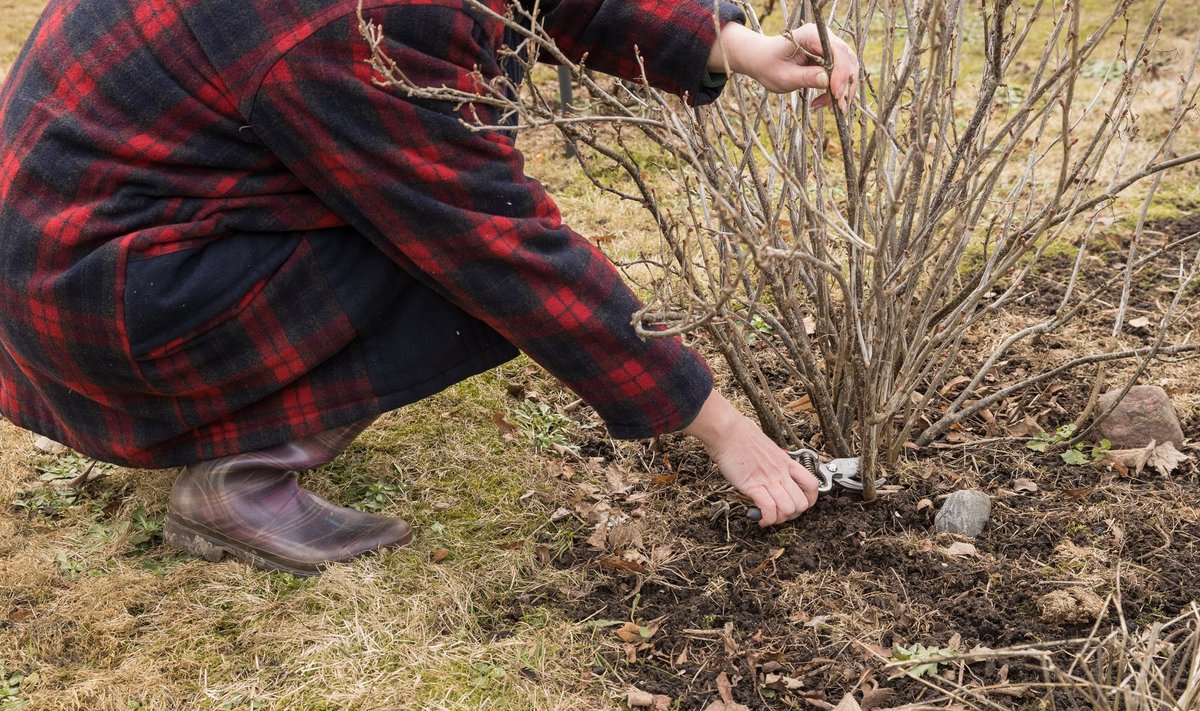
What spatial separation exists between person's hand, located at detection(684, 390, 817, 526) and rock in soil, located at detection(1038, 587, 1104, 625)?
52cm

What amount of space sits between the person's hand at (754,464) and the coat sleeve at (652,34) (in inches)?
27.6

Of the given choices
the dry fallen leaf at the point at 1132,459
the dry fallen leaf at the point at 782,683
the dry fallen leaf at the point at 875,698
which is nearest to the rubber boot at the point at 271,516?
the dry fallen leaf at the point at 782,683

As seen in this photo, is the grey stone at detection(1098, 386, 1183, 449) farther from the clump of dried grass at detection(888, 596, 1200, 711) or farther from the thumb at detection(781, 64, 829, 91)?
the thumb at detection(781, 64, 829, 91)

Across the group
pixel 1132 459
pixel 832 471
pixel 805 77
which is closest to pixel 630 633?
pixel 832 471

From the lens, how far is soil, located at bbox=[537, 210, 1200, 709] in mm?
2064

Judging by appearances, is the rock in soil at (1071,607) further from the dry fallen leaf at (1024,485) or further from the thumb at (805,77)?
the thumb at (805,77)

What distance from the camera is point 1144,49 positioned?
2096 mm

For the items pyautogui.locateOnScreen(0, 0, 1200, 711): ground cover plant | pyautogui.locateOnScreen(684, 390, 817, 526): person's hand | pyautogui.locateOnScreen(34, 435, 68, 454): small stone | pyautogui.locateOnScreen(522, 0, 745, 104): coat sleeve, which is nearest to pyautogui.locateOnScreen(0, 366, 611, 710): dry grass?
pyautogui.locateOnScreen(0, 0, 1200, 711): ground cover plant

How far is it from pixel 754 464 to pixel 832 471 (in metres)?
0.24

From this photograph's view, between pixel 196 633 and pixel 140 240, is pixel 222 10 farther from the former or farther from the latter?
pixel 196 633

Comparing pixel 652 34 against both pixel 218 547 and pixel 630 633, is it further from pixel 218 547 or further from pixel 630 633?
pixel 218 547

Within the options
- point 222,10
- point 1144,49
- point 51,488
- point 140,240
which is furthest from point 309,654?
point 1144,49

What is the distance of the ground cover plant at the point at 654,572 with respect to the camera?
204cm

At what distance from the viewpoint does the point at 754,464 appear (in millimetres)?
2309
